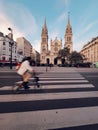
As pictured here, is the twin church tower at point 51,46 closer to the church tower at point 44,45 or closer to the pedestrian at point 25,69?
the church tower at point 44,45

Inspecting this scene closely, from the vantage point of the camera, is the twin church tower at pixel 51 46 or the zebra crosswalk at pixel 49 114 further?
the twin church tower at pixel 51 46

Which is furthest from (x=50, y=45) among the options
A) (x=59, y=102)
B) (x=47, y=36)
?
(x=59, y=102)

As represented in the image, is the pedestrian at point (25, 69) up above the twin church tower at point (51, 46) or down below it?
below

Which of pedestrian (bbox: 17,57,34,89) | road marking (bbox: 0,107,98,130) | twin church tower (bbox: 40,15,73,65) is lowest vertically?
road marking (bbox: 0,107,98,130)

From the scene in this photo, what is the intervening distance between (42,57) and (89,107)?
114 meters

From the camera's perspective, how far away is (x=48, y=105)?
5.80m

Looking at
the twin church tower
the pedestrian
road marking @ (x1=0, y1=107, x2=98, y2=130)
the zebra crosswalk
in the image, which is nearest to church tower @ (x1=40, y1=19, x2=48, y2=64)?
the twin church tower

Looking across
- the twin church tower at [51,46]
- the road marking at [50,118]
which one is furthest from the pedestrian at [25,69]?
the twin church tower at [51,46]

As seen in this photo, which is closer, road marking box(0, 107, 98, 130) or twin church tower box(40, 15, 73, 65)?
road marking box(0, 107, 98, 130)

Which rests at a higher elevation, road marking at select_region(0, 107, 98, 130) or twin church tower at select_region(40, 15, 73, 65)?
twin church tower at select_region(40, 15, 73, 65)

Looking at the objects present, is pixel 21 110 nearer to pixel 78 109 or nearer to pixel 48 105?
pixel 48 105

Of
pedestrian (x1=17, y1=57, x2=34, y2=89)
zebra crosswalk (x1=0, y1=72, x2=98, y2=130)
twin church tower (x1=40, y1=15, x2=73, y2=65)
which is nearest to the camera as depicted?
zebra crosswalk (x1=0, y1=72, x2=98, y2=130)

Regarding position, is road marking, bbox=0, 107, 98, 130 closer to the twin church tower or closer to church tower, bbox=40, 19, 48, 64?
the twin church tower

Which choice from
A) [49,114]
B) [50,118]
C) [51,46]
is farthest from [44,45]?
[50,118]
